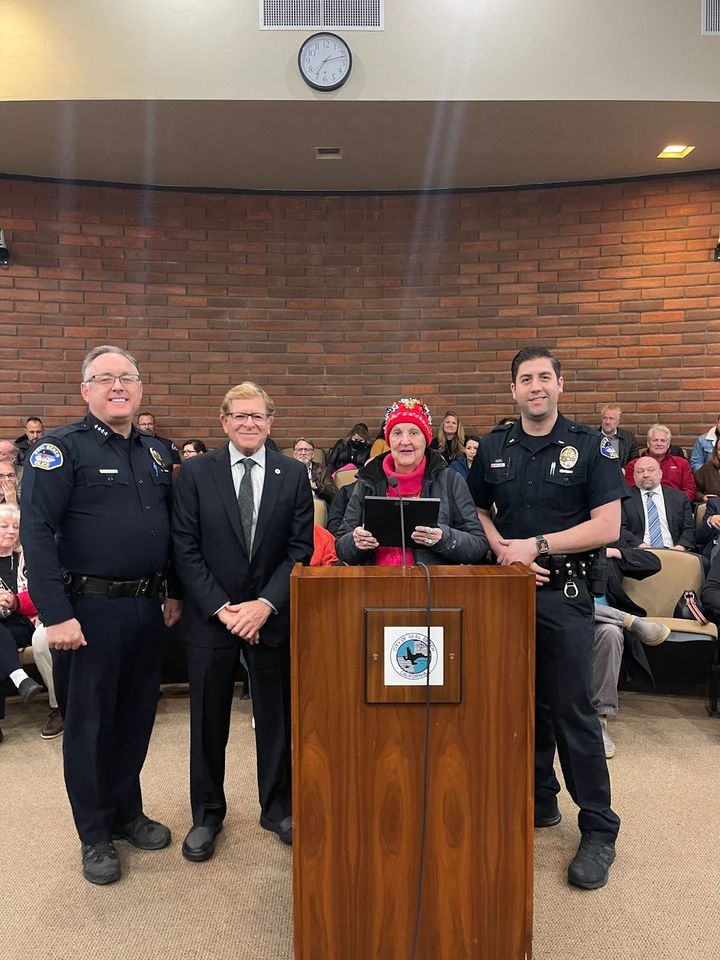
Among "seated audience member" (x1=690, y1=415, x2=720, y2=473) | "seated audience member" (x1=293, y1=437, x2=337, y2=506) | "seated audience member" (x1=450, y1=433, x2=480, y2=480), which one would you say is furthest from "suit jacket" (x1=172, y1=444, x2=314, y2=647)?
"seated audience member" (x1=690, y1=415, x2=720, y2=473)

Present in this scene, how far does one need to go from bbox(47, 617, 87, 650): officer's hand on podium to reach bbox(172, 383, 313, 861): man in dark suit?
360 millimetres

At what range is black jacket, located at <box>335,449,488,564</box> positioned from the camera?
217cm

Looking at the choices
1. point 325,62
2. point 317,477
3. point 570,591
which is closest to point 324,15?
point 325,62

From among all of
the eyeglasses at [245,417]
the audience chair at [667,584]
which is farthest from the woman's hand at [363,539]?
the audience chair at [667,584]

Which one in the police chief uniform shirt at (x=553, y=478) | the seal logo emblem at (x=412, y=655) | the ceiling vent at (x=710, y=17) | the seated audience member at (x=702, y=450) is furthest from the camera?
the seated audience member at (x=702, y=450)

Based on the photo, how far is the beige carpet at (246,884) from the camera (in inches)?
74.7

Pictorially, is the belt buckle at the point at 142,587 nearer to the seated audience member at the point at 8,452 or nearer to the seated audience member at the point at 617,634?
the seated audience member at the point at 617,634

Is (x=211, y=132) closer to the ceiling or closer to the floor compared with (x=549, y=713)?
closer to the ceiling

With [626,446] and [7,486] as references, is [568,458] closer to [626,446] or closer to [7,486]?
[7,486]

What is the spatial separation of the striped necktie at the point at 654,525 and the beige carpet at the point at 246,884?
1859 millimetres

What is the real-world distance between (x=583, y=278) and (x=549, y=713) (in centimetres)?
562

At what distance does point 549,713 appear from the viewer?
2.30 metres

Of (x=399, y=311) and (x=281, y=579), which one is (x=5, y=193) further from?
(x=281, y=579)

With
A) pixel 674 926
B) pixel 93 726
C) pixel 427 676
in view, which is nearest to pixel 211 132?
pixel 93 726
